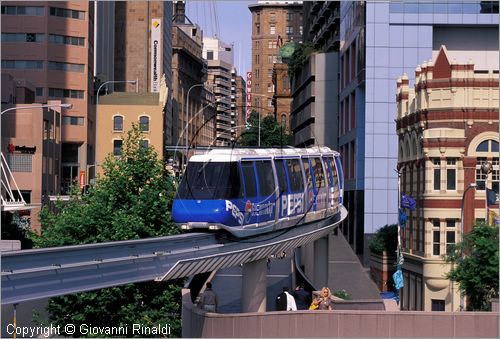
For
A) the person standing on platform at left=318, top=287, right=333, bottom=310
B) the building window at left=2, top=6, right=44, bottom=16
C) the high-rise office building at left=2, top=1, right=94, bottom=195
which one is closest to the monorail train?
the person standing on platform at left=318, top=287, right=333, bottom=310

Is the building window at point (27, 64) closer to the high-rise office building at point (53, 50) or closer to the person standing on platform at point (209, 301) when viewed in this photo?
the high-rise office building at point (53, 50)

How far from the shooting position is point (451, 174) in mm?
69375

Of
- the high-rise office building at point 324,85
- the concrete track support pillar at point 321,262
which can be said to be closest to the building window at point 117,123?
the high-rise office building at point 324,85

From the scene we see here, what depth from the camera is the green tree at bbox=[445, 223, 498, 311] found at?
4678 centimetres

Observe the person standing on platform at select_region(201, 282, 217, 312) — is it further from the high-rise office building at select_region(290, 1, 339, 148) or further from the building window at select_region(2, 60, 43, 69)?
the high-rise office building at select_region(290, 1, 339, 148)

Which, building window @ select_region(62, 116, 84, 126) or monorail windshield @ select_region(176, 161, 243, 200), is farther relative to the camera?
building window @ select_region(62, 116, 84, 126)

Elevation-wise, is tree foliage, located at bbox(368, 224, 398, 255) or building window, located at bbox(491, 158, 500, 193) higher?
building window, located at bbox(491, 158, 500, 193)

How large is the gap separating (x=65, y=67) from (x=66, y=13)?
16.9 feet

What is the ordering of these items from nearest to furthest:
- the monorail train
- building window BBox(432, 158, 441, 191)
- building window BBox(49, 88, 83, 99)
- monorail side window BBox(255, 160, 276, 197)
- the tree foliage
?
the monorail train < monorail side window BBox(255, 160, 276, 197) < building window BBox(432, 158, 441, 191) < the tree foliage < building window BBox(49, 88, 83, 99)

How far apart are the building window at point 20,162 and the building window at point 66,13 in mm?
23196

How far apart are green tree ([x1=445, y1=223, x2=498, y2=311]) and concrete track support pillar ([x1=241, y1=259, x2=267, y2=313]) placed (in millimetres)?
10550

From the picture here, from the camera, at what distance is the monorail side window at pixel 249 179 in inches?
1455

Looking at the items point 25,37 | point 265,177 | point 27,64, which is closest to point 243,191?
point 265,177

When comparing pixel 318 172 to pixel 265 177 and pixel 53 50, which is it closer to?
pixel 265 177
